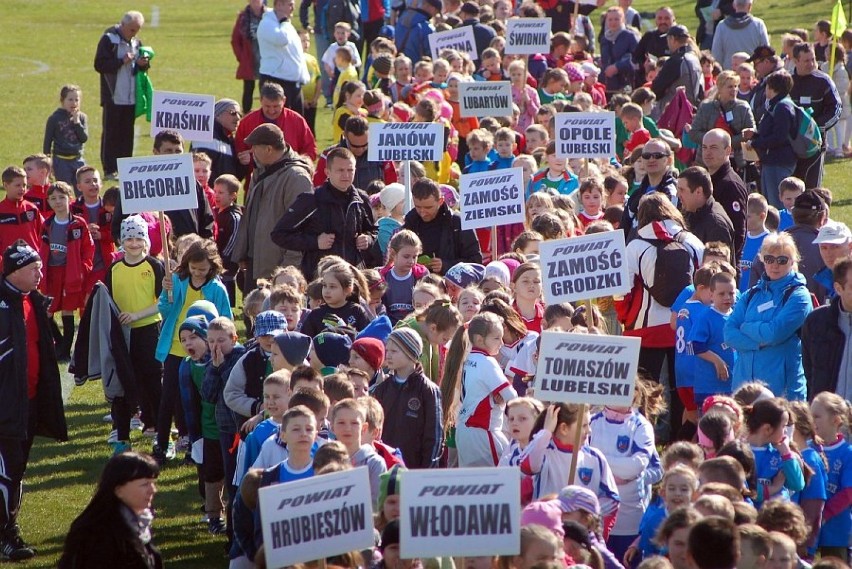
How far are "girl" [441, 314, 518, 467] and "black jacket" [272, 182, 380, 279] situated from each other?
3.20 metres

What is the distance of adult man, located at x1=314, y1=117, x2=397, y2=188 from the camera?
15.0 metres

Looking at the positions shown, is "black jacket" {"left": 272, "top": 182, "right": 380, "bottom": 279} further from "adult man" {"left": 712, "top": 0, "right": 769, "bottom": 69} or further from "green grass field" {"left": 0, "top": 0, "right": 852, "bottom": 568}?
"adult man" {"left": 712, "top": 0, "right": 769, "bottom": 69}

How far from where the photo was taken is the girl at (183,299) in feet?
39.5

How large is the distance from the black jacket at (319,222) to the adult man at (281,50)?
9.07 meters

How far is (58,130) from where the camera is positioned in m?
20.5

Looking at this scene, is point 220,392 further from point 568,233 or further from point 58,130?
point 58,130

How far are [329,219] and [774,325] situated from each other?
4200 mm

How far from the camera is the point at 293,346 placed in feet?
32.1

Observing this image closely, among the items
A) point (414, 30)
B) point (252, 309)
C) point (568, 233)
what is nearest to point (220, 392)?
point (252, 309)

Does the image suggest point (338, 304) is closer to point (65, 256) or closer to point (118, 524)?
point (118, 524)

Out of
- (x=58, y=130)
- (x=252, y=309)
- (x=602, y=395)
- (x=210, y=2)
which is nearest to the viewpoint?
(x=602, y=395)

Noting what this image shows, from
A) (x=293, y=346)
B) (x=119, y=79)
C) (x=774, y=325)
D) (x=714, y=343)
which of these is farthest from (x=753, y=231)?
(x=119, y=79)

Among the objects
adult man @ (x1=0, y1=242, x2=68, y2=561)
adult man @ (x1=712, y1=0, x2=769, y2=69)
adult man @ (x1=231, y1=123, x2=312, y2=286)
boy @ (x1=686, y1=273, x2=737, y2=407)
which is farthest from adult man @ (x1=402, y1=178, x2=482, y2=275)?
adult man @ (x1=712, y1=0, x2=769, y2=69)

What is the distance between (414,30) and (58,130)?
24.5 feet
